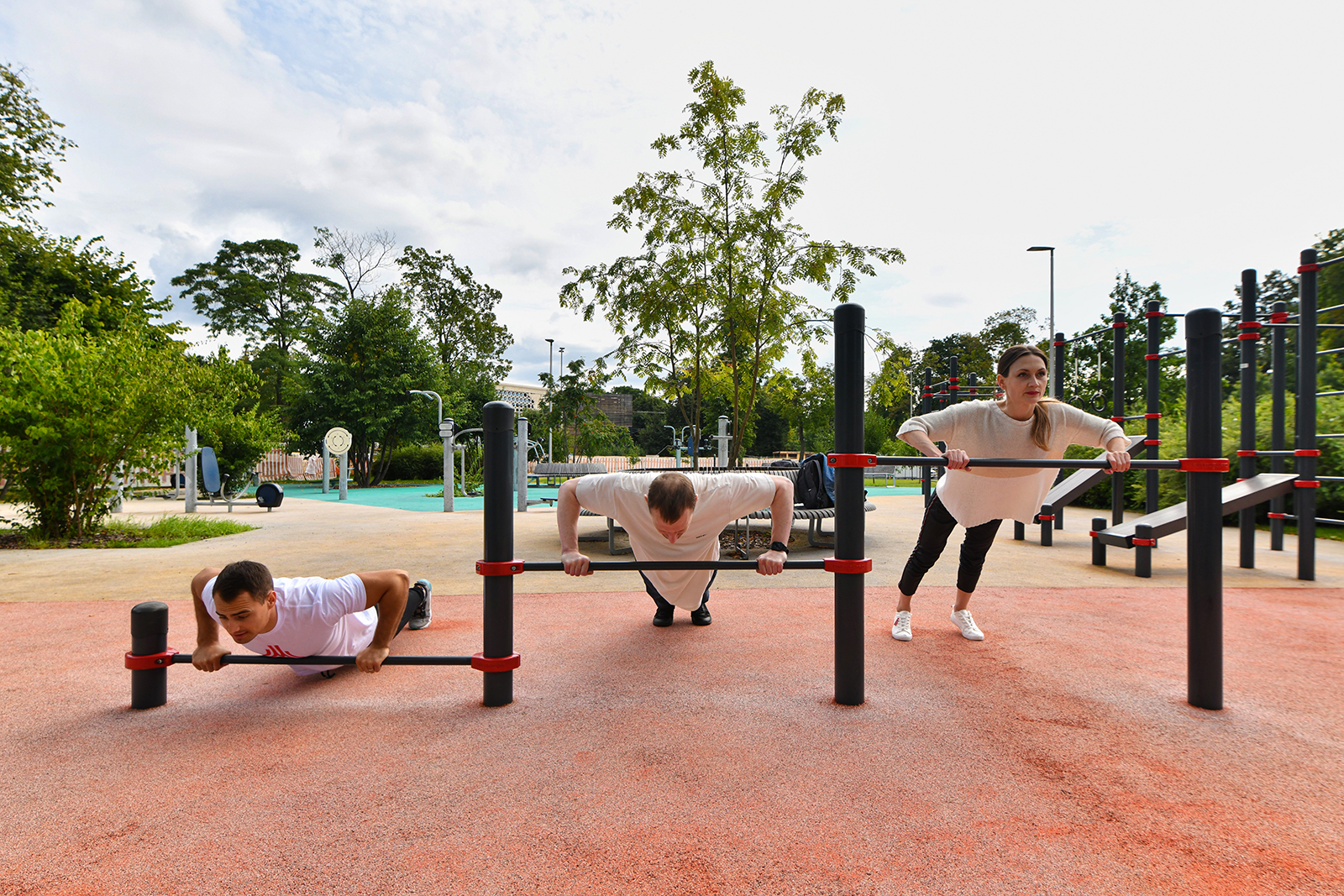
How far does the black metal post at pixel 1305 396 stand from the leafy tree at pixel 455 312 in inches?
1140

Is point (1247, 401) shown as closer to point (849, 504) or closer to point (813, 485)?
point (813, 485)

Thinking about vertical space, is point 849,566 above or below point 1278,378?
below

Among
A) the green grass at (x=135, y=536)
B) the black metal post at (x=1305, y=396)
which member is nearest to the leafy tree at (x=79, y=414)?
the green grass at (x=135, y=536)

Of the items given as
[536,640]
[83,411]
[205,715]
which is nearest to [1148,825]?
[536,640]

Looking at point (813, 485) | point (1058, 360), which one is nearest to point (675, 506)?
point (813, 485)

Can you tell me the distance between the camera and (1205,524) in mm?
2551

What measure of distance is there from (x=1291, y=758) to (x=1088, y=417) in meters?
1.46

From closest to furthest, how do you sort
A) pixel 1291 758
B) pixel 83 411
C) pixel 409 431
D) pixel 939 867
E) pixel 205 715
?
pixel 939 867
pixel 1291 758
pixel 205 715
pixel 83 411
pixel 409 431

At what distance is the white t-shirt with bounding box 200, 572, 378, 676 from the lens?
2.56 meters

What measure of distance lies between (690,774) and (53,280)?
2322cm

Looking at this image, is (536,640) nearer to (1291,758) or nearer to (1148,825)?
(1148,825)

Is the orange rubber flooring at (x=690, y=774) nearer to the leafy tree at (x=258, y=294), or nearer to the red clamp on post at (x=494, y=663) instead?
the red clamp on post at (x=494, y=663)

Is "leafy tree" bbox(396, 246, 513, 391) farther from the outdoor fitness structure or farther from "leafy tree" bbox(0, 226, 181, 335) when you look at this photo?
the outdoor fitness structure

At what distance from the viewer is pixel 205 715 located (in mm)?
2508
